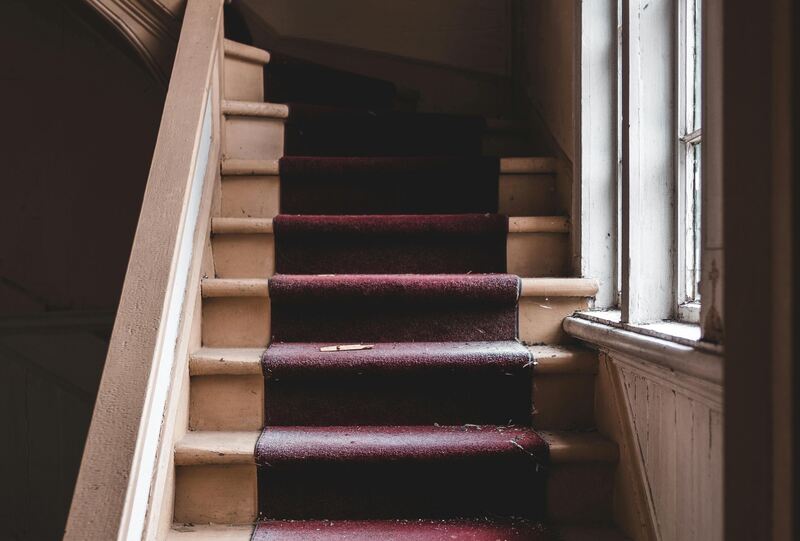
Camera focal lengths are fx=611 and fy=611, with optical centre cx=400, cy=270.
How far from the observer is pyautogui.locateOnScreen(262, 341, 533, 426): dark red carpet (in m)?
1.53

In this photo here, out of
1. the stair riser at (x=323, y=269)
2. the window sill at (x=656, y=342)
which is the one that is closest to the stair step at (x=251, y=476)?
the window sill at (x=656, y=342)

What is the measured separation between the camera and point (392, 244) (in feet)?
6.23

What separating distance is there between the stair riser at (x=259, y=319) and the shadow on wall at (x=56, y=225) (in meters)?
1.63

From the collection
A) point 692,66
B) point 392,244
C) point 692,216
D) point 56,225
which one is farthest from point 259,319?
point 56,225

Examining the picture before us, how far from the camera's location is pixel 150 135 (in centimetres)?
305

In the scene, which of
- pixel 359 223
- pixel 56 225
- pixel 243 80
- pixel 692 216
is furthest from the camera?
pixel 56 225

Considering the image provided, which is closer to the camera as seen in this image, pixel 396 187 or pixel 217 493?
pixel 217 493

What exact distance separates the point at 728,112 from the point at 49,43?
Result: 10.4 feet

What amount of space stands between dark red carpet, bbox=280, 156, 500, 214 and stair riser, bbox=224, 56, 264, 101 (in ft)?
1.36

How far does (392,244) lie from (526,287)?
444 millimetres

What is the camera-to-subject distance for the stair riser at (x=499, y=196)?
79.8 inches

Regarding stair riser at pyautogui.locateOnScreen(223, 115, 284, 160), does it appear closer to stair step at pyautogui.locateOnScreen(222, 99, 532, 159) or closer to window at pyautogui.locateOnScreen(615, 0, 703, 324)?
stair step at pyautogui.locateOnScreen(222, 99, 532, 159)

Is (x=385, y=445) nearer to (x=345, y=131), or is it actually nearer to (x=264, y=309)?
(x=264, y=309)

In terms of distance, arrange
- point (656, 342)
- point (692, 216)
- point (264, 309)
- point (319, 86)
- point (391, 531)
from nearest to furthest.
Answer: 1. point (656, 342)
2. point (391, 531)
3. point (692, 216)
4. point (264, 309)
5. point (319, 86)
